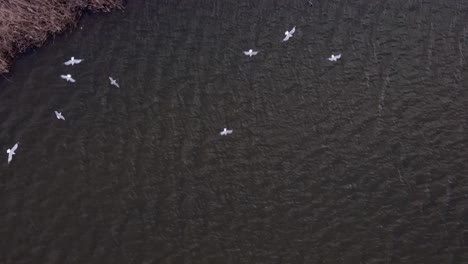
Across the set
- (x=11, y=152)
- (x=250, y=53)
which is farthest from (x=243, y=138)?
(x=11, y=152)

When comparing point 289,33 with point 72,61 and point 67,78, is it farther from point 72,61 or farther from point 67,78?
point 67,78

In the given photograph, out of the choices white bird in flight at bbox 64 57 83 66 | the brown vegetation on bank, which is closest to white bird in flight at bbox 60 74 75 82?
white bird in flight at bbox 64 57 83 66

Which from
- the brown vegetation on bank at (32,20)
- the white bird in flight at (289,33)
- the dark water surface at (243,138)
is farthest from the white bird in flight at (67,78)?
the white bird in flight at (289,33)

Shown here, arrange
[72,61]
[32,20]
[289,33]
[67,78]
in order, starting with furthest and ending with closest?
[32,20], [289,33], [72,61], [67,78]

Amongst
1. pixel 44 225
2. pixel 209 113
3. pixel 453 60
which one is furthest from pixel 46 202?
pixel 453 60

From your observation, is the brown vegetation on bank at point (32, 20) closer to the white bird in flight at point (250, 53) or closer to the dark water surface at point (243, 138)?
the dark water surface at point (243, 138)

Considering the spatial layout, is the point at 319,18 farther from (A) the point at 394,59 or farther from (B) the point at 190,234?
(B) the point at 190,234
